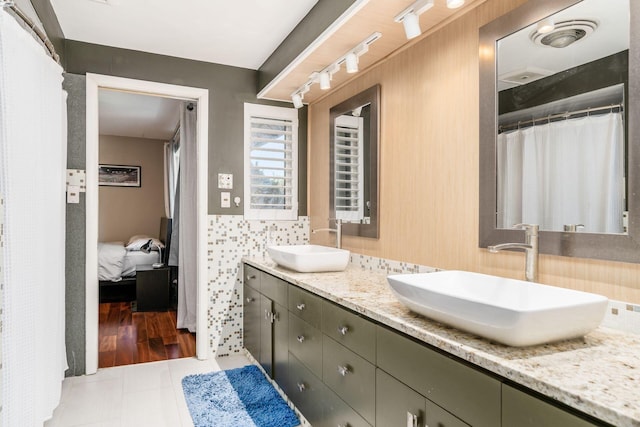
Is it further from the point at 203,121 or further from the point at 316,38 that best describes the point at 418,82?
the point at 203,121

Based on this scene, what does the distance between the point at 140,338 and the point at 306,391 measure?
Result: 2418 millimetres

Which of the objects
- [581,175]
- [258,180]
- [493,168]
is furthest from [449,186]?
[258,180]

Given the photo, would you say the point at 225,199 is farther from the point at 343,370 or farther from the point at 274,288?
the point at 343,370

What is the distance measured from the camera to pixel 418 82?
7.22 ft

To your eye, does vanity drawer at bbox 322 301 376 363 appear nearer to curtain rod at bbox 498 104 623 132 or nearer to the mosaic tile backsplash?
curtain rod at bbox 498 104 623 132

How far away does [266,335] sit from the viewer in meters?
2.77

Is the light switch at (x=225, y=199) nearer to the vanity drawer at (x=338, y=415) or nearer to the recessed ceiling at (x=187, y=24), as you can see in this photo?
the recessed ceiling at (x=187, y=24)

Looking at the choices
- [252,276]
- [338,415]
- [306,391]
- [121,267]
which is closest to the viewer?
[338,415]

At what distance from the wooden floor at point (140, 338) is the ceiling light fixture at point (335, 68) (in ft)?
7.85

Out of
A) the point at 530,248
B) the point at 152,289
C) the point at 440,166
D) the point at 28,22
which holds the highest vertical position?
the point at 28,22

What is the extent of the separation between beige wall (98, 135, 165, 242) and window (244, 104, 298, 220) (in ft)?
15.4

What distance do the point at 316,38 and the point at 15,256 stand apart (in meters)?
1.85

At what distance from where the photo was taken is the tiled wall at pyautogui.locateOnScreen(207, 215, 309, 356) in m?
3.29

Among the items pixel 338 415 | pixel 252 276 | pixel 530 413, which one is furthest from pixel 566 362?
pixel 252 276
